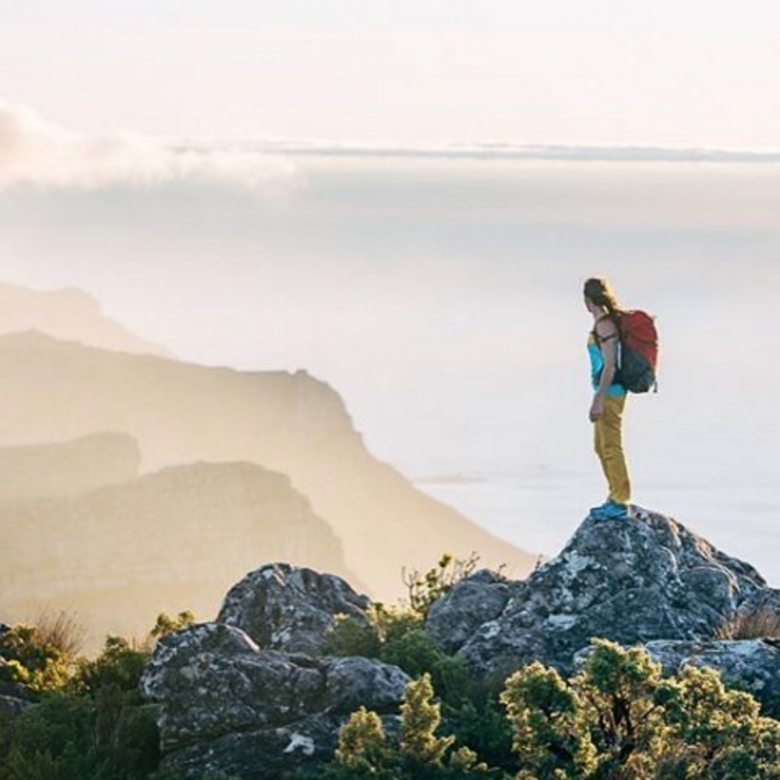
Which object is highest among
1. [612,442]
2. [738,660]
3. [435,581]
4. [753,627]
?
[612,442]

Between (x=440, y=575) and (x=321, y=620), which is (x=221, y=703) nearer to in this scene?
(x=321, y=620)

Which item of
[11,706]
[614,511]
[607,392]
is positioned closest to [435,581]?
[614,511]

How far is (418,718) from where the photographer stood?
916 inches

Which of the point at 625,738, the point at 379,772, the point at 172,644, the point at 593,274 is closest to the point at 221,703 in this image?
the point at 172,644

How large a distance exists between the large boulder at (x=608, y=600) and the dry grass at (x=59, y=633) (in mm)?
4747

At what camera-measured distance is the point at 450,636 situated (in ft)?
95.1

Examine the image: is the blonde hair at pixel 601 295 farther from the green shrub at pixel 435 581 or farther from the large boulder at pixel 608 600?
the green shrub at pixel 435 581

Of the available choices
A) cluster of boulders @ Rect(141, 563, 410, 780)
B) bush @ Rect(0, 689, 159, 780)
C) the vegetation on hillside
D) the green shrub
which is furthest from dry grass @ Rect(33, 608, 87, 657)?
cluster of boulders @ Rect(141, 563, 410, 780)

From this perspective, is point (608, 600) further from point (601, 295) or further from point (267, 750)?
point (267, 750)

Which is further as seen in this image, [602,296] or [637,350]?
[637,350]

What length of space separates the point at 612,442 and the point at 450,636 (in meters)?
2.81

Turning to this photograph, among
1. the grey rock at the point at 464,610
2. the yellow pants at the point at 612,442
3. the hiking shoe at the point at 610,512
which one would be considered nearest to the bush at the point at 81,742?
the grey rock at the point at 464,610

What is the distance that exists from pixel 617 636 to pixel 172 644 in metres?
4.94

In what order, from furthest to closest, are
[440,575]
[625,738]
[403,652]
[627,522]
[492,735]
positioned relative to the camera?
[440,575], [627,522], [403,652], [492,735], [625,738]
